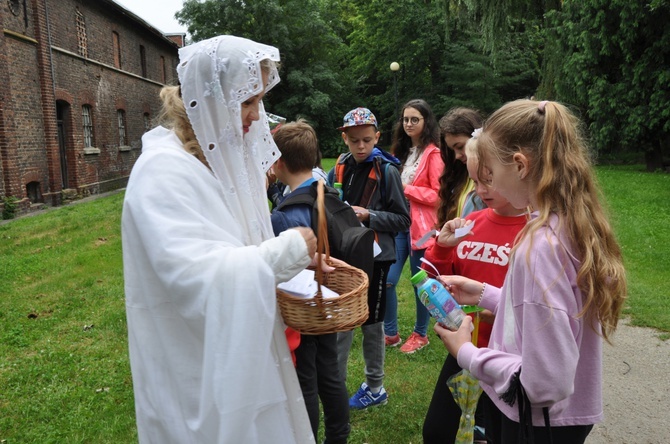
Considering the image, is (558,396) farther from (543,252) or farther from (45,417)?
(45,417)

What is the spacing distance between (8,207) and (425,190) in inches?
493

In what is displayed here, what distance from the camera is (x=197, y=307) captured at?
68.6 inches

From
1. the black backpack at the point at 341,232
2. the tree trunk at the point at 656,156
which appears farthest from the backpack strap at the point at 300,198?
the tree trunk at the point at 656,156

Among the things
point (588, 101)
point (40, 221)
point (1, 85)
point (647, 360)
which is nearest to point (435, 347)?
point (647, 360)

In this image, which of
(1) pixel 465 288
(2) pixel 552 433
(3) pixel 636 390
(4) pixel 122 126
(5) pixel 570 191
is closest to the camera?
(5) pixel 570 191

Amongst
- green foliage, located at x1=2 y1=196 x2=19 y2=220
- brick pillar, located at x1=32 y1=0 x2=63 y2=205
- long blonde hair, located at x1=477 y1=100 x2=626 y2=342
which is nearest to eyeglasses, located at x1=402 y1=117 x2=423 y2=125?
long blonde hair, located at x1=477 y1=100 x2=626 y2=342

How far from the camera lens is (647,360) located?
4559mm

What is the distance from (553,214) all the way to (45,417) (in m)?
3.81

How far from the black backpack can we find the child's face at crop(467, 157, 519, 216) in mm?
581

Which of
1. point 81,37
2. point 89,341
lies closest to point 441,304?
point 89,341

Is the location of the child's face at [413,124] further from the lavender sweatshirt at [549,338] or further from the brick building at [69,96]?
the brick building at [69,96]

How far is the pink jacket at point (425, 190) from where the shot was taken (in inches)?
178

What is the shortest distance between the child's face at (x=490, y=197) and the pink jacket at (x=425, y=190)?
1.87m

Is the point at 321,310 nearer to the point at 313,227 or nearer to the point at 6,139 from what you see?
the point at 313,227
